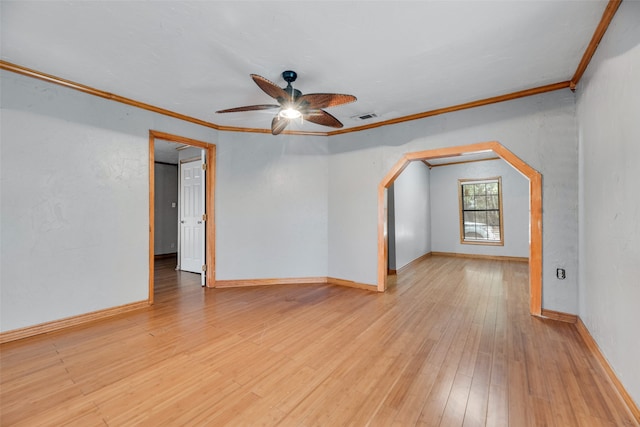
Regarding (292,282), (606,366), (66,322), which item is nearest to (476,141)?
(606,366)

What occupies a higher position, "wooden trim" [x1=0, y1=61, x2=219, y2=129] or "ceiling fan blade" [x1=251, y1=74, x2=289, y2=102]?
"wooden trim" [x1=0, y1=61, x2=219, y2=129]

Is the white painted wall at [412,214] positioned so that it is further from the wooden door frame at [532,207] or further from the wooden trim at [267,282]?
the wooden door frame at [532,207]

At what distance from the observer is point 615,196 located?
1.86 meters

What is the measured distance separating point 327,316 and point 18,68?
3994mm

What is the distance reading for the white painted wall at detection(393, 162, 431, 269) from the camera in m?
5.64

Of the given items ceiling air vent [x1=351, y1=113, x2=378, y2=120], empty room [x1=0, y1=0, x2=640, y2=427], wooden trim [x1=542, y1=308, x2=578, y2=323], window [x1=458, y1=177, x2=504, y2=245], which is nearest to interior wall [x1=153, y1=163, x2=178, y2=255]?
empty room [x1=0, y1=0, x2=640, y2=427]

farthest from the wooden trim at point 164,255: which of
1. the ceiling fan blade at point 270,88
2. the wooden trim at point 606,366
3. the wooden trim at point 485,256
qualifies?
the wooden trim at point 606,366

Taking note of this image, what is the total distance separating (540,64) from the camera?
2.54m

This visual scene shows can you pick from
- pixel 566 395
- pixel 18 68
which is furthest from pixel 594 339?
pixel 18 68

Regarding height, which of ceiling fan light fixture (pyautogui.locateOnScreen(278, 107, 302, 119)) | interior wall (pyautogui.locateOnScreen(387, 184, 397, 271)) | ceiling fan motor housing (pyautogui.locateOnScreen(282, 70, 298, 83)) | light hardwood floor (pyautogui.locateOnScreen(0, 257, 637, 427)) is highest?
ceiling fan motor housing (pyautogui.locateOnScreen(282, 70, 298, 83))

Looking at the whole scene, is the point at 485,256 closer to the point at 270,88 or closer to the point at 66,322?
the point at 270,88

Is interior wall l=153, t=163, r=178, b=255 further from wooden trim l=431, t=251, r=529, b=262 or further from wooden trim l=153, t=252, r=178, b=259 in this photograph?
wooden trim l=431, t=251, r=529, b=262

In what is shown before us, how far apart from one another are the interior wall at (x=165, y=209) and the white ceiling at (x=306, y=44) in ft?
14.6

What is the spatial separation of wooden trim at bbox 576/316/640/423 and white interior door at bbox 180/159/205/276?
213 inches
